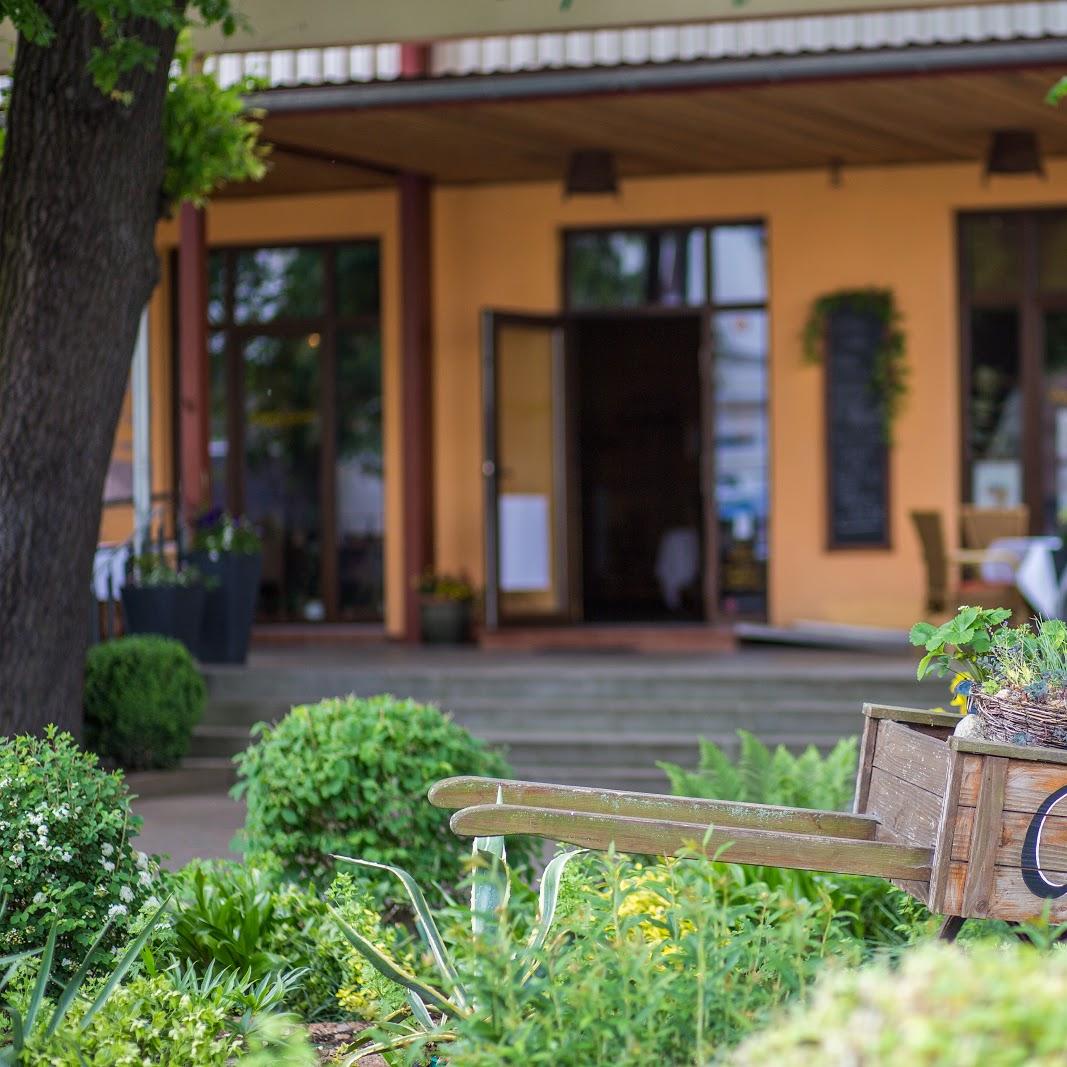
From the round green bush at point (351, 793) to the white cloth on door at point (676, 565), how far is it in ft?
29.9

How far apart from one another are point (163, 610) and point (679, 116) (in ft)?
13.6

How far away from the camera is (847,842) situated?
2.79 m

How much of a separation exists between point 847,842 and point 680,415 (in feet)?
43.0

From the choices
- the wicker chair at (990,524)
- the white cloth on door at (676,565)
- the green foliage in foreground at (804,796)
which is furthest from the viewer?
the white cloth on door at (676,565)

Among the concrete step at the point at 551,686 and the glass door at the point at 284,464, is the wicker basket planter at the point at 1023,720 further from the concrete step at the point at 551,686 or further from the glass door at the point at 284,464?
the glass door at the point at 284,464

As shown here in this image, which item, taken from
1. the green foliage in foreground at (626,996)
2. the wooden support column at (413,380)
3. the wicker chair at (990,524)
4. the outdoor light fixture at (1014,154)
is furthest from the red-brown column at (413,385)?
the green foliage in foreground at (626,996)

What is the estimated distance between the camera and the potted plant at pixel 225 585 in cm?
905

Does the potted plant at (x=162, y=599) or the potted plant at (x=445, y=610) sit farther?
the potted plant at (x=445, y=610)

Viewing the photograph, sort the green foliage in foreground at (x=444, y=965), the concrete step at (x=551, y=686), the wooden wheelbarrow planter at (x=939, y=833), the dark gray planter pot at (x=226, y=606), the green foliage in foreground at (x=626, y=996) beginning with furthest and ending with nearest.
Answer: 1. the dark gray planter pot at (x=226, y=606)
2. the concrete step at (x=551, y=686)
3. the wooden wheelbarrow planter at (x=939, y=833)
4. the green foliage in foreground at (x=444, y=965)
5. the green foliage in foreground at (x=626, y=996)

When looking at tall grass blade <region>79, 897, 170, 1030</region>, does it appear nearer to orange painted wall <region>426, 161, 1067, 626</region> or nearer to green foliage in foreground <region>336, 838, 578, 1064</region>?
green foliage in foreground <region>336, 838, 578, 1064</region>

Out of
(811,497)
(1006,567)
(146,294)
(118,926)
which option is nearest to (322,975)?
(118,926)

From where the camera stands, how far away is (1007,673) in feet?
9.65

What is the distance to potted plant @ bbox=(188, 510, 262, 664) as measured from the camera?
9.05m

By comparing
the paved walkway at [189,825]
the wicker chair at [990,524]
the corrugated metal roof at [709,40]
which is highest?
the corrugated metal roof at [709,40]
